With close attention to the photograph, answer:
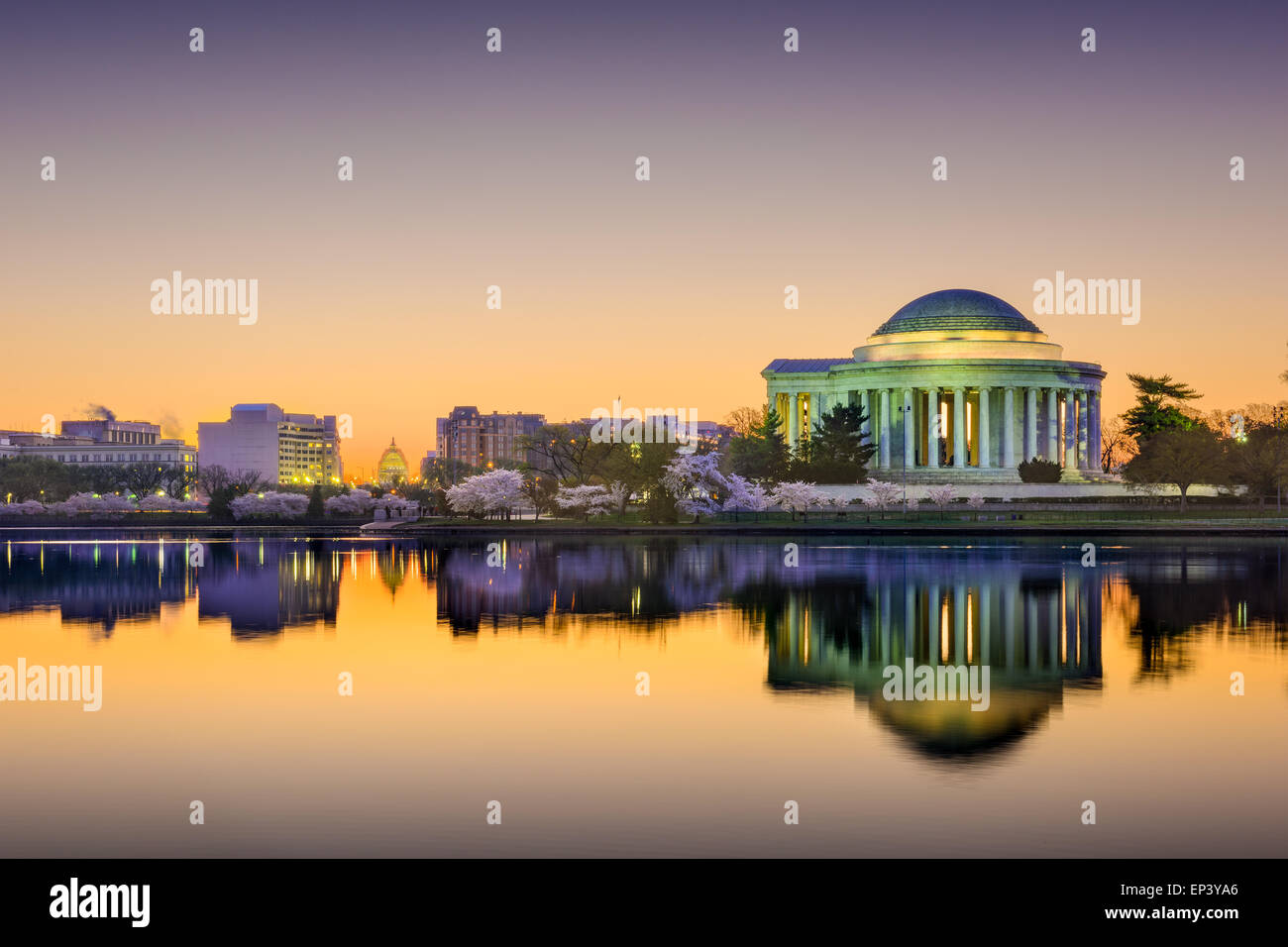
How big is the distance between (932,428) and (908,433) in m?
2.24

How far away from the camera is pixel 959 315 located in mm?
115750

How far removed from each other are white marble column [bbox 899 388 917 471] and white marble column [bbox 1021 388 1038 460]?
988 cm

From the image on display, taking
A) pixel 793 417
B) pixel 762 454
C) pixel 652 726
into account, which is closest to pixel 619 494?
pixel 762 454

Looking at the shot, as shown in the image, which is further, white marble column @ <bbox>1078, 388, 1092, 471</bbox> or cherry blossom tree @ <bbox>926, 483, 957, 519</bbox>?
white marble column @ <bbox>1078, 388, 1092, 471</bbox>

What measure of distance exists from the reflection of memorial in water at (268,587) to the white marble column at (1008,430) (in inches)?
2549

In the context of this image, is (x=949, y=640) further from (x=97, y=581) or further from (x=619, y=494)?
(x=619, y=494)

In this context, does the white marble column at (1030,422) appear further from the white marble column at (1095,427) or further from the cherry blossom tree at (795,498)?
the cherry blossom tree at (795,498)

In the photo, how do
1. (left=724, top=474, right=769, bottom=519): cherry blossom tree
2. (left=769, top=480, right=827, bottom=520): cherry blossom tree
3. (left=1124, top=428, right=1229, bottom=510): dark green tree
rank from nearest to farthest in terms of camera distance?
1. (left=1124, top=428, right=1229, bottom=510): dark green tree
2. (left=769, top=480, right=827, bottom=520): cherry blossom tree
3. (left=724, top=474, right=769, bottom=519): cherry blossom tree

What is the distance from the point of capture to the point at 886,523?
83250 mm

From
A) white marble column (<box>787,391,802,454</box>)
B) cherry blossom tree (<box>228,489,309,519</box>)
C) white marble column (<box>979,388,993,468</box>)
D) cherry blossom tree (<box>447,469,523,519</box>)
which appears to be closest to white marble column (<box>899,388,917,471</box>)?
white marble column (<box>979,388,993,468</box>)

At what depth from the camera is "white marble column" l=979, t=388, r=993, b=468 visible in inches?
4397

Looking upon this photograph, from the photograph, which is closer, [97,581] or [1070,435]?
[97,581]

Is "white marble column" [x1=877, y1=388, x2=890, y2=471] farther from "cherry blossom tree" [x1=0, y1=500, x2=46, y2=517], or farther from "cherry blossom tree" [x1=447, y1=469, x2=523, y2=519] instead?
"cherry blossom tree" [x1=0, y1=500, x2=46, y2=517]
